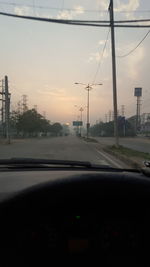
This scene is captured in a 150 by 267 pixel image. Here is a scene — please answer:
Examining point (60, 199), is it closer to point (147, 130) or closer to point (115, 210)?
point (115, 210)

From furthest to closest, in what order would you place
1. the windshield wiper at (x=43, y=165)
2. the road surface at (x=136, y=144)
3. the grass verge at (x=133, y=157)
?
the road surface at (x=136, y=144)
the grass verge at (x=133, y=157)
the windshield wiper at (x=43, y=165)

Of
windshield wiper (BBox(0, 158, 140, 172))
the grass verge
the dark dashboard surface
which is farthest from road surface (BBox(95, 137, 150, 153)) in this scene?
the dark dashboard surface

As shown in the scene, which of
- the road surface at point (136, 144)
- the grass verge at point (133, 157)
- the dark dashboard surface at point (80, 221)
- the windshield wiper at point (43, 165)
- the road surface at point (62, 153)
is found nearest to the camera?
the dark dashboard surface at point (80, 221)

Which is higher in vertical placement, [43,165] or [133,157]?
[43,165]

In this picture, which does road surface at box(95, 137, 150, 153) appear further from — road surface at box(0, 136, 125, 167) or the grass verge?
the grass verge

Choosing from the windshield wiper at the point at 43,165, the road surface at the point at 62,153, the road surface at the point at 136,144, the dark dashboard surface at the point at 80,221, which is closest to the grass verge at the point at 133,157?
the road surface at the point at 62,153

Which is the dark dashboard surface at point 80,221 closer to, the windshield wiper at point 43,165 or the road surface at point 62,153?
the windshield wiper at point 43,165

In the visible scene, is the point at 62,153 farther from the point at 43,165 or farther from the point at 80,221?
the point at 80,221

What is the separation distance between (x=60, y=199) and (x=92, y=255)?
0.30 m

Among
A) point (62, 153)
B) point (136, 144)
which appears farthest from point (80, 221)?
point (136, 144)

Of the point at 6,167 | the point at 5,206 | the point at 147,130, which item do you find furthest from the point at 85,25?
the point at 147,130

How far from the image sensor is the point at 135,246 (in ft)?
5.39

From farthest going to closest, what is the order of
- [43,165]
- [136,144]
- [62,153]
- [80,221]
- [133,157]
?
[136,144], [62,153], [133,157], [43,165], [80,221]

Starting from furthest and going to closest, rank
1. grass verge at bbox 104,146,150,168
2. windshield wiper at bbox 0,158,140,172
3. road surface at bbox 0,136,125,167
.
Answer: road surface at bbox 0,136,125,167, grass verge at bbox 104,146,150,168, windshield wiper at bbox 0,158,140,172
